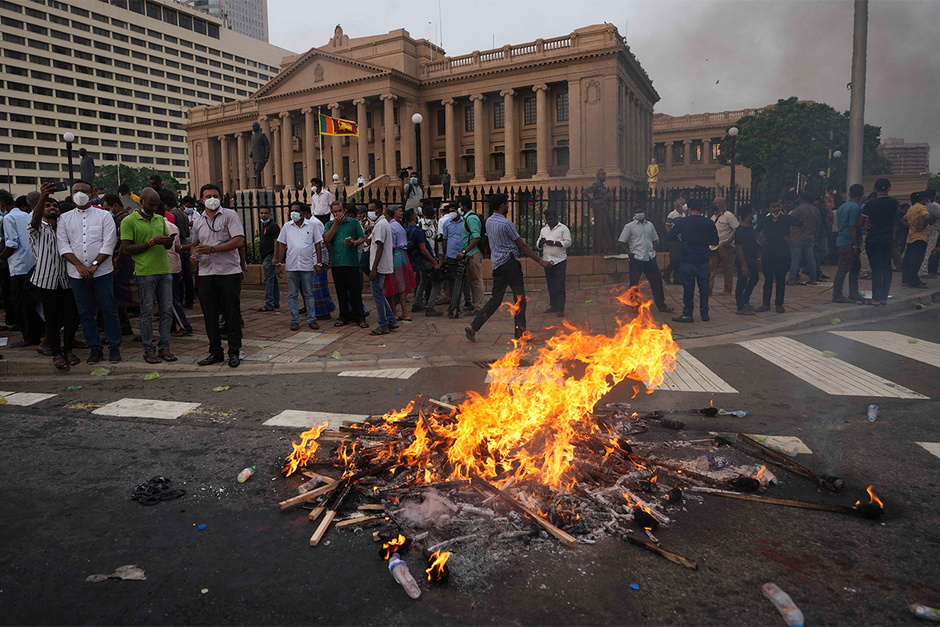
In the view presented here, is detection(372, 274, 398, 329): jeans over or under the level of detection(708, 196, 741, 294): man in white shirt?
under

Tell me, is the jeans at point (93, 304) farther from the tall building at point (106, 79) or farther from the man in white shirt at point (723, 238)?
the tall building at point (106, 79)

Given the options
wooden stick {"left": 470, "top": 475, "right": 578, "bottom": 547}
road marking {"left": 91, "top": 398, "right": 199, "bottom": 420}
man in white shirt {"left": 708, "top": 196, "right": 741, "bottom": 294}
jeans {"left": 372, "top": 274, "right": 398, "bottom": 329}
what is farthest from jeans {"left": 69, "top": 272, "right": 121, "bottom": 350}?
man in white shirt {"left": 708, "top": 196, "right": 741, "bottom": 294}

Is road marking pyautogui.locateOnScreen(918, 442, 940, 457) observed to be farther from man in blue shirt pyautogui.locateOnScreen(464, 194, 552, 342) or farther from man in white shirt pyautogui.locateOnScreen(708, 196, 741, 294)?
man in white shirt pyautogui.locateOnScreen(708, 196, 741, 294)

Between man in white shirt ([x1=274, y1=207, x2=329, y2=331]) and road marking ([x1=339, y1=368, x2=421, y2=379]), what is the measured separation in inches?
117

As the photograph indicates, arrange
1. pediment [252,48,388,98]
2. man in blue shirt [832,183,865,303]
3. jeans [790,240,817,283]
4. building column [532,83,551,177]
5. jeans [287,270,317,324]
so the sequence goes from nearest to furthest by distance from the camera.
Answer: jeans [287,270,317,324]
man in blue shirt [832,183,865,303]
jeans [790,240,817,283]
building column [532,83,551,177]
pediment [252,48,388,98]

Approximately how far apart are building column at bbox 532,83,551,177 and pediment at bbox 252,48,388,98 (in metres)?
14.2

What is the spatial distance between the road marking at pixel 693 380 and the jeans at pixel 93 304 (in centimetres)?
665

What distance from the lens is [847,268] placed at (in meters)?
11.1

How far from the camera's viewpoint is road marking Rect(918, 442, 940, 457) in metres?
4.11

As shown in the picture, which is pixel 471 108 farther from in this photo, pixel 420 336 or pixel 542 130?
pixel 420 336

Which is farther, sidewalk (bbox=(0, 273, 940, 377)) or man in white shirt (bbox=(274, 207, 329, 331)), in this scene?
man in white shirt (bbox=(274, 207, 329, 331))

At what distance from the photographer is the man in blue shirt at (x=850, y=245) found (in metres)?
10.8

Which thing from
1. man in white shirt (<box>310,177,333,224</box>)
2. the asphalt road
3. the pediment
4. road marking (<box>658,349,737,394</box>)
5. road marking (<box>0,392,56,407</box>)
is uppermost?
the pediment

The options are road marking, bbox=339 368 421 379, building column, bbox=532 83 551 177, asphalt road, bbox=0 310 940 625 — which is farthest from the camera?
building column, bbox=532 83 551 177
